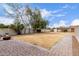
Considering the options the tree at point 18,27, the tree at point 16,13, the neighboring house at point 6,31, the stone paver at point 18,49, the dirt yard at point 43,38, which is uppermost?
the tree at point 16,13

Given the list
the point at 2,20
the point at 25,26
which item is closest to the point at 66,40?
the point at 25,26

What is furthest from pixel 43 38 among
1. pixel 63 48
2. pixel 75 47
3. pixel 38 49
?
pixel 75 47

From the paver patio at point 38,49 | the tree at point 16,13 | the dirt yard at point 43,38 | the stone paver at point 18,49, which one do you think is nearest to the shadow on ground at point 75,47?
the paver patio at point 38,49

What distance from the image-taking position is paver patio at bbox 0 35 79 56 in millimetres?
2342

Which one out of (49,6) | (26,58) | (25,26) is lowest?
(26,58)

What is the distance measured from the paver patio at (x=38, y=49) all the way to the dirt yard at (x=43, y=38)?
0.04m

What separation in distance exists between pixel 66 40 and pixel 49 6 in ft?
1.43

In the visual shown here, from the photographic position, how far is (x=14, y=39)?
7.88ft

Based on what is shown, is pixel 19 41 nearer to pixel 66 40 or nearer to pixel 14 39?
pixel 14 39

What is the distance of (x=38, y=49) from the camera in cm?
237

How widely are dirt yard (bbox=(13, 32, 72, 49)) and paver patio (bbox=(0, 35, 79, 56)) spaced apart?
0.14 feet

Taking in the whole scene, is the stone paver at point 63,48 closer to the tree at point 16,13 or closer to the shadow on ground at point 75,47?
the shadow on ground at point 75,47

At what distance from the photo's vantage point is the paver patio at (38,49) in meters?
2.34

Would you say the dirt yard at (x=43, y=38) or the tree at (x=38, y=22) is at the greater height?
the tree at (x=38, y=22)
